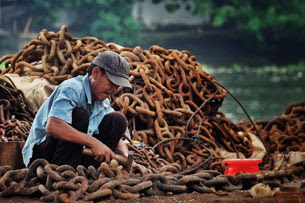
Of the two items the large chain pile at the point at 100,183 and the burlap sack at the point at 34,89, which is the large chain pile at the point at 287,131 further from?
the burlap sack at the point at 34,89

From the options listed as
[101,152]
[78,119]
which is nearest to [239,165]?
[101,152]

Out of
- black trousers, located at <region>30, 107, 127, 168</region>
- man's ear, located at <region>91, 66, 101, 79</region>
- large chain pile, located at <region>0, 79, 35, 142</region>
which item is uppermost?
man's ear, located at <region>91, 66, 101, 79</region>

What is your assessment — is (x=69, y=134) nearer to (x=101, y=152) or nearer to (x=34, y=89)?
(x=101, y=152)

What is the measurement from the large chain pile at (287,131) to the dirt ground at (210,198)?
2.63 meters

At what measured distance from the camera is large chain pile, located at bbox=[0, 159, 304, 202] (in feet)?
8.94

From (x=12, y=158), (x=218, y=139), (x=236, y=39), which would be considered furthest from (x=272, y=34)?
(x=12, y=158)

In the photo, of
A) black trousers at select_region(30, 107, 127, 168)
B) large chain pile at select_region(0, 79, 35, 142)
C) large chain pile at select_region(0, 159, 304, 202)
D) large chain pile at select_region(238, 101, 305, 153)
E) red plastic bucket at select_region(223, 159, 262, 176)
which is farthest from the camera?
large chain pile at select_region(238, 101, 305, 153)

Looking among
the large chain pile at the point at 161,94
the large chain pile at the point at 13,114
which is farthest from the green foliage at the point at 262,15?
the large chain pile at the point at 13,114

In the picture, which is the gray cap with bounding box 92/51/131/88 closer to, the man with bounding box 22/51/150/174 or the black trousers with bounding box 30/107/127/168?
the man with bounding box 22/51/150/174

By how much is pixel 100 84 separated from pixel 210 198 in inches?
39.8

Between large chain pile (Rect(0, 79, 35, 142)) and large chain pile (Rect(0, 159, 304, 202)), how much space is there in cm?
106

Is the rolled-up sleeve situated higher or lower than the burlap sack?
higher

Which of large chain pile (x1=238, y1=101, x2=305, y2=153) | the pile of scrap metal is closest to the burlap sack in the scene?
the pile of scrap metal

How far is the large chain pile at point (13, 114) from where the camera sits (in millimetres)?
4215
